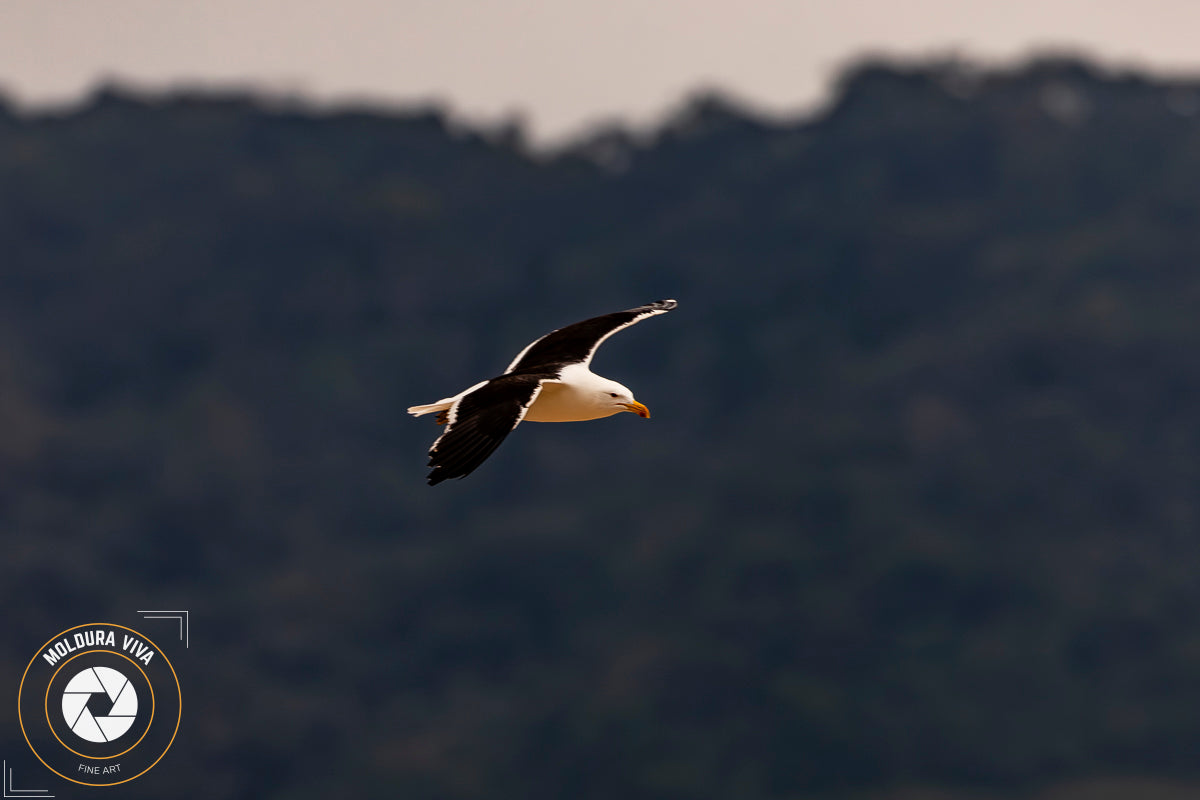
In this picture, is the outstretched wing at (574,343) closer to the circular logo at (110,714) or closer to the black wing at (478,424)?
the black wing at (478,424)

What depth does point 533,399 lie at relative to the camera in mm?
25000

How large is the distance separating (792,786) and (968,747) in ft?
56.4

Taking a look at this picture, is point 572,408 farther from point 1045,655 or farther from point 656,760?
point 1045,655

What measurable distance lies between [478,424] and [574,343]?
6467 millimetres

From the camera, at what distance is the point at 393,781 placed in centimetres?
19388

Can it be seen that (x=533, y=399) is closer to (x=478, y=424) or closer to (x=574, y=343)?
(x=478, y=424)

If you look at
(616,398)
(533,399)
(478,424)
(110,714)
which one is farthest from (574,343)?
(110,714)

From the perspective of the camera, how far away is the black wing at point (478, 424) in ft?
76.5

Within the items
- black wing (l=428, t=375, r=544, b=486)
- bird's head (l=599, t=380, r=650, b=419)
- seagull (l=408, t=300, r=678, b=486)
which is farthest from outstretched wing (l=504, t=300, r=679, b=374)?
black wing (l=428, t=375, r=544, b=486)

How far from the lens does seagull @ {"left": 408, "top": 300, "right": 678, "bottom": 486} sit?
77.6 feet

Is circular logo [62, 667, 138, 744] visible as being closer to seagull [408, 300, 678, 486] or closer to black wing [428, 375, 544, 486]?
seagull [408, 300, 678, 486]

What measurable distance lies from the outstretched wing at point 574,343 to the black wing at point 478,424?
3.08m

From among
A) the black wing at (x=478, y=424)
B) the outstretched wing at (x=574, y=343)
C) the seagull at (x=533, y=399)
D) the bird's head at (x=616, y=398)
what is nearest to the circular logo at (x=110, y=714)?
the outstretched wing at (x=574, y=343)

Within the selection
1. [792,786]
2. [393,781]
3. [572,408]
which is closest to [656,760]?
[792,786]
